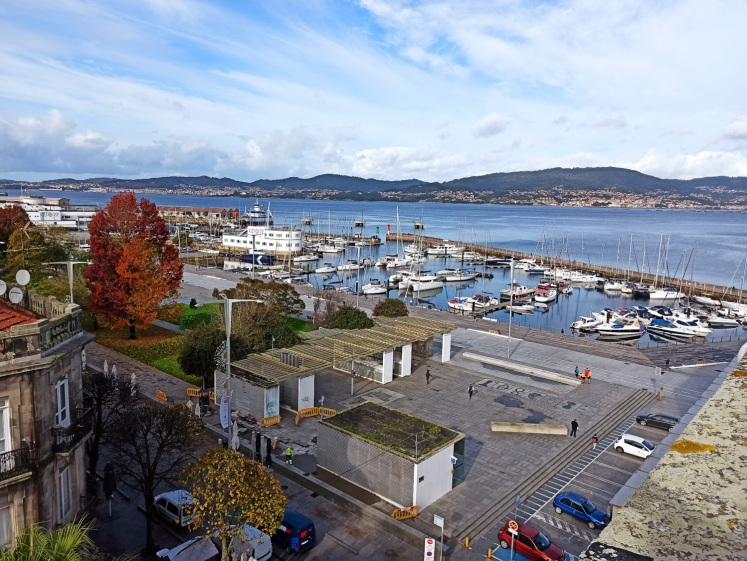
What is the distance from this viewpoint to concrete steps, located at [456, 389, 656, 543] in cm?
1736

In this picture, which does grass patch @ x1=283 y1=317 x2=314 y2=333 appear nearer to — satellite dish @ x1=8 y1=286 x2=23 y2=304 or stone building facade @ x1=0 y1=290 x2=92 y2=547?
satellite dish @ x1=8 y1=286 x2=23 y2=304

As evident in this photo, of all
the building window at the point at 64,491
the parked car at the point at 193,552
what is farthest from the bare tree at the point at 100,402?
the parked car at the point at 193,552

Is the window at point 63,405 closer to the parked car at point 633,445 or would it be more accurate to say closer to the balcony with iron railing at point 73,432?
the balcony with iron railing at point 73,432

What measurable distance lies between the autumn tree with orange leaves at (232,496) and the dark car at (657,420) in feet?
65.4

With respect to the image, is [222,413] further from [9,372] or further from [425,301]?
[425,301]

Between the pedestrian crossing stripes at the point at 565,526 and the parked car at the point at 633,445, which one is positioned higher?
the parked car at the point at 633,445

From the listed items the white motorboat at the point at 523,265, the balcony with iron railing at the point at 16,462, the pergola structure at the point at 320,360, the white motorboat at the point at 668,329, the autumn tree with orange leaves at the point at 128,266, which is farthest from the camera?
the white motorboat at the point at 523,265

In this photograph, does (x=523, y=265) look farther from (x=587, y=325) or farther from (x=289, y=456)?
(x=289, y=456)

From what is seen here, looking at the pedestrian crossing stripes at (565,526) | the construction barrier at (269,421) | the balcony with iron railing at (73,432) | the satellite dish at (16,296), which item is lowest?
the pedestrian crossing stripes at (565,526)

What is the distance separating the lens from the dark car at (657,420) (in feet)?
81.7

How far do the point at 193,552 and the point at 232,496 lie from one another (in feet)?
11.3

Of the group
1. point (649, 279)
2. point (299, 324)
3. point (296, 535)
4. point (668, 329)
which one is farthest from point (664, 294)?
point (296, 535)

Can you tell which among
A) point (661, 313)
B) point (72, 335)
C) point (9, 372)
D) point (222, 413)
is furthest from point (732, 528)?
point (661, 313)

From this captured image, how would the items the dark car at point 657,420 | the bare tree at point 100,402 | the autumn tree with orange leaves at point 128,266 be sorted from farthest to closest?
the autumn tree with orange leaves at point 128,266 < the dark car at point 657,420 < the bare tree at point 100,402
